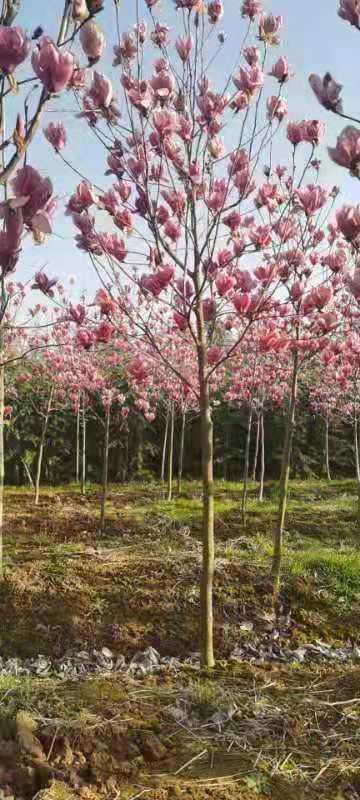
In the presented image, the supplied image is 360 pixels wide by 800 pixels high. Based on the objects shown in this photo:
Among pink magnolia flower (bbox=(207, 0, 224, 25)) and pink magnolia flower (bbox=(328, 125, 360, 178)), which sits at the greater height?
pink magnolia flower (bbox=(207, 0, 224, 25))

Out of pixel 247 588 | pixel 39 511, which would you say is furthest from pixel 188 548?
pixel 39 511

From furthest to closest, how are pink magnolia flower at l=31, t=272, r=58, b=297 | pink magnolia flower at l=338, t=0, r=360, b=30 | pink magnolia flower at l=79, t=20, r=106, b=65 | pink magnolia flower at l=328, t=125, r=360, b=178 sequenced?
pink magnolia flower at l=31, t=272, r=58, b=297
pink magnolia flower at l=79, t=20, r=106, b=65
pink magnolia flower at l=338, t=0, r=360, b=30
pink magnolia flower at l=328, t=125, r=360, b=178

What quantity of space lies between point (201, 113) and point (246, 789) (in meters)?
3.12

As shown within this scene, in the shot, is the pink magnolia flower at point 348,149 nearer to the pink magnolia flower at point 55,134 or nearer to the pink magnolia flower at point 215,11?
the pink magnolia flower at point 55,134

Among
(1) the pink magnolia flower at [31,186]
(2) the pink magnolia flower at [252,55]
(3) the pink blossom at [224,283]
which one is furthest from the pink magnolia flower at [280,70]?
(1) the pink magnolia flower at [31,186]

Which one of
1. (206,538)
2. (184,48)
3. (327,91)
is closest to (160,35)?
(184,48)

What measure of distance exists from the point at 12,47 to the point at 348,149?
1026 mm

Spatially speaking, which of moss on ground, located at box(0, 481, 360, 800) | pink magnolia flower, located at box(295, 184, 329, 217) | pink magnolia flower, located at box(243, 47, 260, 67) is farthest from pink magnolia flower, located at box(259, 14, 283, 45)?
moss on ground, located at box(0, 481, 360, 800)

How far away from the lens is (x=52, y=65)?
1.53 m

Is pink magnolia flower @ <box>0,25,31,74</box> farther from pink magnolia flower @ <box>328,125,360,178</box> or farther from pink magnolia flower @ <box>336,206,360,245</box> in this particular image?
pink magnolia flower @ <box>336,206,360,245</box>

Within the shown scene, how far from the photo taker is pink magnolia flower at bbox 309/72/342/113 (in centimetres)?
193

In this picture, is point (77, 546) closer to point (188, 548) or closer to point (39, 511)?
point (188, 548)

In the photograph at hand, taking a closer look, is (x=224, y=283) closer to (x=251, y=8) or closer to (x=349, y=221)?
(x=349, y=221)

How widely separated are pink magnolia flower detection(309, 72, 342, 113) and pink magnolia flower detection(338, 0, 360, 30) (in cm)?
25
